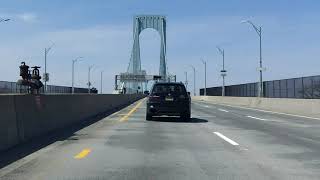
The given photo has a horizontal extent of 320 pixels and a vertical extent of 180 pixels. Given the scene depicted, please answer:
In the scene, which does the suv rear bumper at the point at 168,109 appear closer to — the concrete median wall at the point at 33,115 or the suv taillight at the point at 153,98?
the suv taillight at the point at 153,98

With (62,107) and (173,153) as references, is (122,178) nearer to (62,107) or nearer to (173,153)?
(173,153)

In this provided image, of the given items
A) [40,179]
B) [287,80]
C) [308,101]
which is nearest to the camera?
[40,179]

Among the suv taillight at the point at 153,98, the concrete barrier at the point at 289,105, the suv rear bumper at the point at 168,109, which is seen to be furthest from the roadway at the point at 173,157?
the concrete barrier at the point at 289,105

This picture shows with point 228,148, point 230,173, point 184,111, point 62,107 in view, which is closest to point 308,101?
point 184,111

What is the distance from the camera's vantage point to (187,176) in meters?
9.95

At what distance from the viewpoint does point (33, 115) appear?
655 inches

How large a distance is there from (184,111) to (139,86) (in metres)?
136

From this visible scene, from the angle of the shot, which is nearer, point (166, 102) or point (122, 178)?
point (122, 178)

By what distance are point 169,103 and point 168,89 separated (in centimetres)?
77

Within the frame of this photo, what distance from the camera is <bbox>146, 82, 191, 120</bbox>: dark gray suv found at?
26.6 m

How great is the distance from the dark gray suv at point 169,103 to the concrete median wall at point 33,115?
329 cm

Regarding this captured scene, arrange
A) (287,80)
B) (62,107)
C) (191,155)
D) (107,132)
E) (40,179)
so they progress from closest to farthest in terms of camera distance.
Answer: (40,179) < (191,155) < (107,132) < (62,107) < (287,80)

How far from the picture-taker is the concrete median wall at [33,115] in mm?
13834

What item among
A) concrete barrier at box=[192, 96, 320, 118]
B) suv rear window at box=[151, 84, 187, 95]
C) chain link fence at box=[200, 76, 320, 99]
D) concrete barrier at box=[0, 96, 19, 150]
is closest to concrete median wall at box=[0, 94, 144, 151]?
concrete barrier at box=[0, 96, 19, 150]
